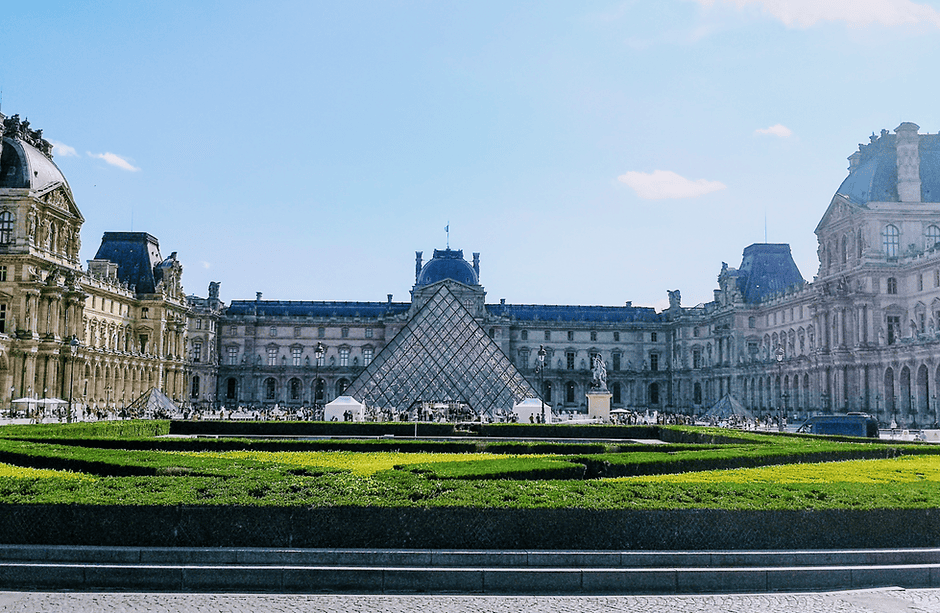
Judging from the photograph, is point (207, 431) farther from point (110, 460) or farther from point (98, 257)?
point (98, 257)

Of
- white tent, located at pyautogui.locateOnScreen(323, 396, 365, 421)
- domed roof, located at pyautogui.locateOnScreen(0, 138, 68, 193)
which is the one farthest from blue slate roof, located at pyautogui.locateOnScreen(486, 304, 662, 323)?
domed roof, located at pyautogui.locateOnScreen(0, 138, 68, 193)

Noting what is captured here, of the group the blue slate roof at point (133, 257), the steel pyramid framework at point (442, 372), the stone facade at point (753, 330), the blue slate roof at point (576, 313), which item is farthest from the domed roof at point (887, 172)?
the blue slate roof at point (133, 257)

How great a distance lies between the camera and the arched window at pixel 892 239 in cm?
4659

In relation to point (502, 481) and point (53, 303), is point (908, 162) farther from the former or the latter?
point (53, 303)

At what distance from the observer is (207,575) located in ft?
26.5

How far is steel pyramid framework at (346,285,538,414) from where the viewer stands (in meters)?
38.8

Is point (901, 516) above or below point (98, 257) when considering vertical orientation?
below

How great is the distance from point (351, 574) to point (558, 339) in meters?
69.2

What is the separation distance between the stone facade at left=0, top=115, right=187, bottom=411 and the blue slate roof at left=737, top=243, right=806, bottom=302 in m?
41.4

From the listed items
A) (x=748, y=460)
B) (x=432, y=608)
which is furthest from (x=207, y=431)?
(x=432, y=608)

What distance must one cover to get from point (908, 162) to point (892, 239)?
4.34 metres

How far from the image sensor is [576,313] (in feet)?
258

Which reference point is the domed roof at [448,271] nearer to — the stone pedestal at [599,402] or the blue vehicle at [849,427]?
the stone pedestal at [599,402]

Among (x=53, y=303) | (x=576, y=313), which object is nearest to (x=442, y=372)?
(x=53, y=303)
